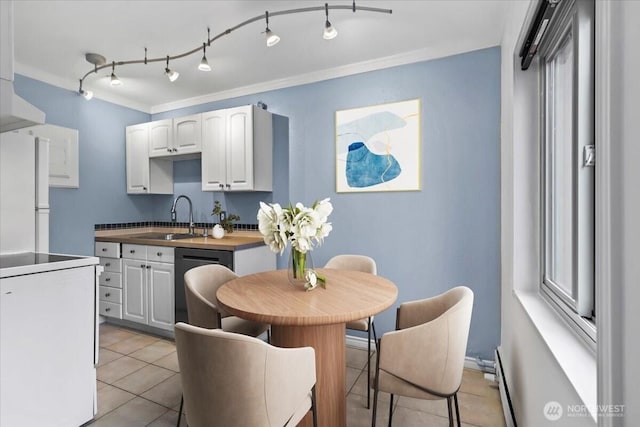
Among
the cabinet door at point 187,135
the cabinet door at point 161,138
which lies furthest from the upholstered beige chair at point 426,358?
the cabinet door at point 161,138

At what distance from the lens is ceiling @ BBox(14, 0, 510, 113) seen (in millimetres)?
2145

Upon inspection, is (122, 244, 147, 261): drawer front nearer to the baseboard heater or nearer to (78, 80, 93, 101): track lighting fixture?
(78, 80, 93, 101): track lighting fixture

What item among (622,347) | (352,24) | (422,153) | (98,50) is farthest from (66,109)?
(622,347)

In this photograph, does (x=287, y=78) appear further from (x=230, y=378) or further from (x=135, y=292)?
(x=230, y=378)

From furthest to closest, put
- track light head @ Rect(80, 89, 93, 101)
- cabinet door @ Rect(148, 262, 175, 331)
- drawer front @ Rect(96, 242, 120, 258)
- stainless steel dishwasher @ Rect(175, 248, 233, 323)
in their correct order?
1. drawer front @ Rect(96, 242, 120, 258)
2. track light head @ Rect(80, 89, 93, 101)
3. cabinet door @ Rect(148, 262, 175, 331)
4. stainless steel dishwasher @ Rect(175, 248, 233, 323)

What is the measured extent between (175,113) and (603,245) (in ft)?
14.2

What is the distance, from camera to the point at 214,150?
3320 mm

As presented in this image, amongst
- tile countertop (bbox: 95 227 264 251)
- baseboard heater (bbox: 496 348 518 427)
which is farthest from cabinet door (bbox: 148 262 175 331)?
baseboard heater (bbox: 496 348 518 427)

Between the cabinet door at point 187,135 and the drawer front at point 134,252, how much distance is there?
1082 mm

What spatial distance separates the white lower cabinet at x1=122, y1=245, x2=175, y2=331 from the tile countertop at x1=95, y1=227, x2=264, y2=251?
0.07 m

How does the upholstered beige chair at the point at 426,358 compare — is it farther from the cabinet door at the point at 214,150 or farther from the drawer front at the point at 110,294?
the drawer front at the point at 110,294

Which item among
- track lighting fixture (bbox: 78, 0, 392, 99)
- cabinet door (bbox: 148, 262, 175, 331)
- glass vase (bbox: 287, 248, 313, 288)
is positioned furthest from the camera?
cabinet door (bbox: 148, 262, 175, 331)

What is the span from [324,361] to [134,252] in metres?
2.62

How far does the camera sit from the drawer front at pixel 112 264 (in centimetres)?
340
